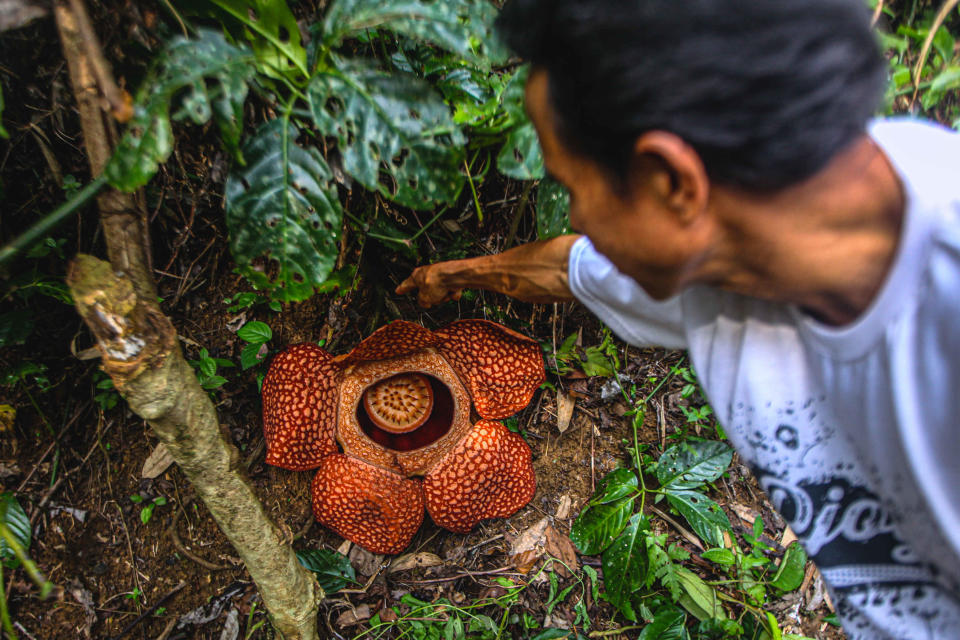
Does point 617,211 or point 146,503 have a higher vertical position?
point 617,211

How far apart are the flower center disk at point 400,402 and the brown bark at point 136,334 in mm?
669

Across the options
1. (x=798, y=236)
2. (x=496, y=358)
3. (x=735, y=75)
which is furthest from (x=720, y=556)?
(x=735, y=75)

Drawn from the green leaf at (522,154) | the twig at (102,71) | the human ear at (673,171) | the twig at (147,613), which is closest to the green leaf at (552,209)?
the green leaf at (522,154)

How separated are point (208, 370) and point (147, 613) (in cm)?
87

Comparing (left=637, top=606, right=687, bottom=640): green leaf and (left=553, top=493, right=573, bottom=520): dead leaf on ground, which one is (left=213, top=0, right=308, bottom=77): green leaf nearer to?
(left=553, top=493, right=573, bottom=520): dead leaf on ground

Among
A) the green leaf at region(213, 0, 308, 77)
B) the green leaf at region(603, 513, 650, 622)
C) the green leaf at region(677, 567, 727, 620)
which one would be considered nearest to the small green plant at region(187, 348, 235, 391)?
the green leaf at region(213, 0, 308, 77)

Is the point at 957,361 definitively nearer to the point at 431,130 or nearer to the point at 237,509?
the point at 431,130

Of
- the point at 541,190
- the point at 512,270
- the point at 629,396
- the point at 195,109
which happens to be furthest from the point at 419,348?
the point at 195,109

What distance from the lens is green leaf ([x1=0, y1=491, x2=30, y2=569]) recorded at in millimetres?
1613

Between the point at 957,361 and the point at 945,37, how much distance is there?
4.83ft

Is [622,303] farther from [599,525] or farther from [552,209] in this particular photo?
[599,525]

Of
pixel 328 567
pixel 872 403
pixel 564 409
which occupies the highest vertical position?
pixel 872 403

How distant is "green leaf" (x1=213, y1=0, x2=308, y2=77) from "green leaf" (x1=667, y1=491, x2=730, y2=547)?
1.89m

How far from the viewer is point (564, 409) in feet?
7.11
